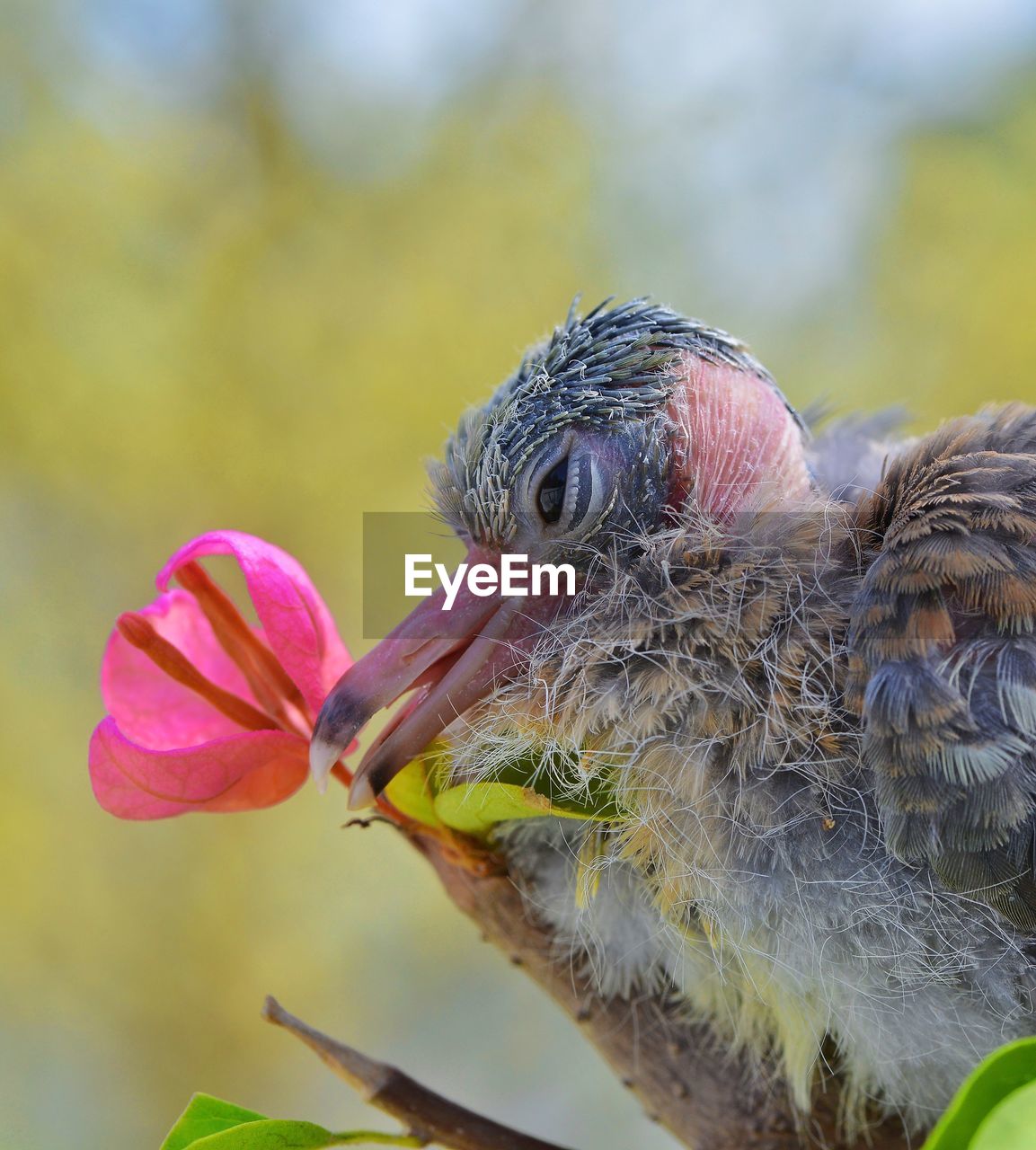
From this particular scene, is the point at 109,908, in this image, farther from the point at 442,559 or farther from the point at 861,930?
the point at 861,930

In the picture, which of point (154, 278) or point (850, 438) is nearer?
point (850, 438)

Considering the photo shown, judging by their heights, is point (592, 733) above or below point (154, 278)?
below

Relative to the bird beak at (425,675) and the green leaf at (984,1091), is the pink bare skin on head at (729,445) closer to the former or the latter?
the bird beak at (425,675)

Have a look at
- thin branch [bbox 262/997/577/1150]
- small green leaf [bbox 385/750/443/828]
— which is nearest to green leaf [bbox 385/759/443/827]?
small green leaf [bbox 385/750/443/828]

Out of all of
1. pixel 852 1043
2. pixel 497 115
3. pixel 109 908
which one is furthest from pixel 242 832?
pixel 852 1043

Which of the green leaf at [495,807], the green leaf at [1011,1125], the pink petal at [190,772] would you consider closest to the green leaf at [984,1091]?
the green leaf at [1011,1125]

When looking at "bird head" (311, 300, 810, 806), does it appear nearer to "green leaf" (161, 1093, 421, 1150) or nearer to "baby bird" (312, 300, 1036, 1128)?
"baby bird" (312, 300, 1036, 1128)
